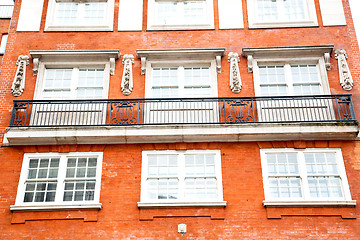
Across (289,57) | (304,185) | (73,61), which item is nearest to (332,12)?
(289,57)

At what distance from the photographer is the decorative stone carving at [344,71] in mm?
Result: 14275

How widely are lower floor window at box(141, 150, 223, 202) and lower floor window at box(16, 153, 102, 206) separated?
Result: 153 centimetres

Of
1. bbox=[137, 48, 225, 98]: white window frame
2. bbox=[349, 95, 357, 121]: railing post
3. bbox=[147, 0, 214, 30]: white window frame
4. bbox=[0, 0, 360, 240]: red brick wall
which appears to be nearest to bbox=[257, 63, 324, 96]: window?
bbox=[0, 0, 360, 240]: red brick wall

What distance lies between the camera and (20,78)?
575 inches

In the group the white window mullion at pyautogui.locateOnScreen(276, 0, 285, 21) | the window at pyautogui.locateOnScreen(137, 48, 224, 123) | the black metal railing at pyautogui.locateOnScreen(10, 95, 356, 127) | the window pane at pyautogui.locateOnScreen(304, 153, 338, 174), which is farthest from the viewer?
the white window mullion at pyautogui.locateOnScreen(276, 0, 285, 21)

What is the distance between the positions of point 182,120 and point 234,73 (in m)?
2.43

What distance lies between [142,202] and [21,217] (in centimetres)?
342

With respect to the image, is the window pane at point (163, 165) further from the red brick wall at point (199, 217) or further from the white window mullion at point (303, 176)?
the white window mullion at point (303, 176)

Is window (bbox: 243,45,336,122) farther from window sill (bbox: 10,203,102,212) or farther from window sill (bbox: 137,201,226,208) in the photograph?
window sill (bbox: 10,203,102,212)

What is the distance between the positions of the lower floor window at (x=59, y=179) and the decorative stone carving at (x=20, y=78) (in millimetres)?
2452

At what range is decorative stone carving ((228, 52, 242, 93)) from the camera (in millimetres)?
14391

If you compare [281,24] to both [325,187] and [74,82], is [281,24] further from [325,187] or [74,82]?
[74,82]

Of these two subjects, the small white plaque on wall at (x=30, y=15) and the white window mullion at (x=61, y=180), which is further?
the small white plaque on wall at (x=30, y=15)

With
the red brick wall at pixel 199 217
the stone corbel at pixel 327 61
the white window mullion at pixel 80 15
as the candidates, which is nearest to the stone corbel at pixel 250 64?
the stone corbel at pixel 327 61
